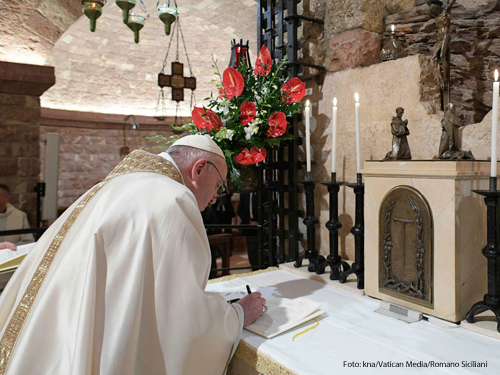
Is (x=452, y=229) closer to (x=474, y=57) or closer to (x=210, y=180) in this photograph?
(x=210, y=180)

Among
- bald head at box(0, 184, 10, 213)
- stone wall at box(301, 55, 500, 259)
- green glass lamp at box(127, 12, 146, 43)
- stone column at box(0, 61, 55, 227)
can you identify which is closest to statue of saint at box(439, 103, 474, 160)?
stone wall at box(301, 55, 500, 259)

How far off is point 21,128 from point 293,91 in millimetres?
4470

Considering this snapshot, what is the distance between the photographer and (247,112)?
7.39ft

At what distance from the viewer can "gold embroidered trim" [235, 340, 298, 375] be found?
4.16ft

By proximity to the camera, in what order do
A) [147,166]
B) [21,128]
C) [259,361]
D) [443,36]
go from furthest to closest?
[21,128] → [443,36] → [147,166] → [259,361]

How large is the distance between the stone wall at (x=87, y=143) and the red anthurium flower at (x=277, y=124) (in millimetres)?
6722

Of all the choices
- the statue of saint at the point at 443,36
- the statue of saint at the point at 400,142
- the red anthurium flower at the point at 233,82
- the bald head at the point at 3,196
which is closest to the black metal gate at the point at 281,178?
the red anthurium flower at the point at 233,82

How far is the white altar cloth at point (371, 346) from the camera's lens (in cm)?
124

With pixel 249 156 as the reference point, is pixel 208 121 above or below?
above

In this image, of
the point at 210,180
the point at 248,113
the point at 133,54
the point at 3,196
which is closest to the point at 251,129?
the point at 248,113

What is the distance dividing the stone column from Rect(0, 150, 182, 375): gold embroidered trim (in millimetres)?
4400

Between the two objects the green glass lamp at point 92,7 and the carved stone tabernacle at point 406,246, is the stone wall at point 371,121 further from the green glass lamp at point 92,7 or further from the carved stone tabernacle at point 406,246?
the green glass lamp at point 92,7

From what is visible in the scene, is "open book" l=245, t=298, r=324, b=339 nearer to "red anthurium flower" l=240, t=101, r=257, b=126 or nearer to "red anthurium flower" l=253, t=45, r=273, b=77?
"red anthurium flower" l=240, t=101, r=257, b=126

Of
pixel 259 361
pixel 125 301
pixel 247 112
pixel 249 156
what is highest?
pixel 247 112
